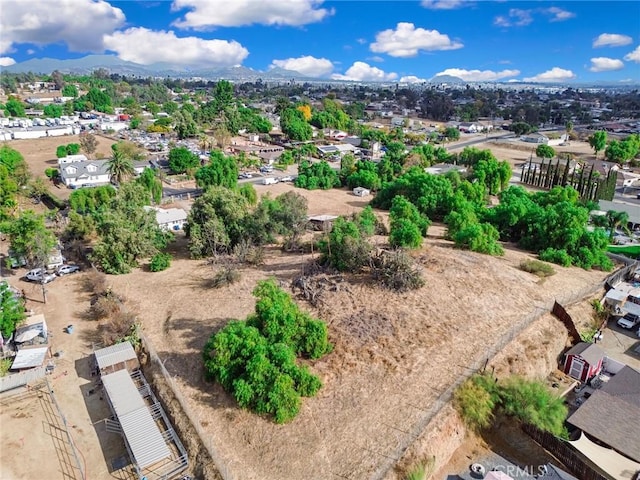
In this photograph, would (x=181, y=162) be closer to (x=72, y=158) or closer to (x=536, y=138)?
(x=72, y=158)

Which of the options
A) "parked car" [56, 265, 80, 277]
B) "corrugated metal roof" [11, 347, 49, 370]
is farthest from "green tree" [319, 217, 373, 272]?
"parked car" [56, 265, 80, 277]

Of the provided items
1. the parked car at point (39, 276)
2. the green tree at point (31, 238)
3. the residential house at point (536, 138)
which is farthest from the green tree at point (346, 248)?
the residential house at point (536, 138)

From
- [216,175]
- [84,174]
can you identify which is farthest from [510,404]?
[84,174]

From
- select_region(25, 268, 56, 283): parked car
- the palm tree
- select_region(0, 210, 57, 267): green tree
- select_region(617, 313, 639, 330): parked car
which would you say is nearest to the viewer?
select_region(617, 313, 639, 330): parked car

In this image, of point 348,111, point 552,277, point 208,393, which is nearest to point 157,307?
point 208,393

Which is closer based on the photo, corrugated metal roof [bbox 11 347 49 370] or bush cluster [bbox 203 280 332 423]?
bush cluster [bbox 203 280 332 423]

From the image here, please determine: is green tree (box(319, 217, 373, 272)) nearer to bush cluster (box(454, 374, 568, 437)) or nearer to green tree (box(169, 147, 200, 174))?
bush cluster (box(454, 374, 568, 437))
